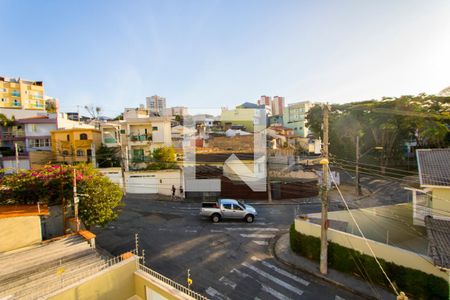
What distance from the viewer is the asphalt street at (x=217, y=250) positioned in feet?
27.4

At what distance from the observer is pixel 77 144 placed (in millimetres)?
26109

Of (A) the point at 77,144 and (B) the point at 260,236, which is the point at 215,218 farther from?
(A) the point at 77,144

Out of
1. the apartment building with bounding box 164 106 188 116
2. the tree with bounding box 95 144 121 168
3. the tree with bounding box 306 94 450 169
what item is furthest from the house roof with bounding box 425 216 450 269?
the apartment building with bounding box 164 106 188 116

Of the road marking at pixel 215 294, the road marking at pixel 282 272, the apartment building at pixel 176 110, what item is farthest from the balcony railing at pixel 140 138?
the apartment building at pixel 176 110

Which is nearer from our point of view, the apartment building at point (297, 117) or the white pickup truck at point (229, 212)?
the white pickup truck at point (229, 212)

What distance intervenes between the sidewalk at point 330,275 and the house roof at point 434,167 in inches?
211

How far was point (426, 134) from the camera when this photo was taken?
81.6 ft

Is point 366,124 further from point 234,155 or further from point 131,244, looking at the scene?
point 131,244

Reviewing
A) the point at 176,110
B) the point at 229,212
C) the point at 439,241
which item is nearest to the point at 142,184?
the point at 229,212

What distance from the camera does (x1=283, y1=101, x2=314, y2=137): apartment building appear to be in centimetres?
6071

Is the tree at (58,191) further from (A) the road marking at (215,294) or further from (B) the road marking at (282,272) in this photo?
(B) the road marking at (282,272)

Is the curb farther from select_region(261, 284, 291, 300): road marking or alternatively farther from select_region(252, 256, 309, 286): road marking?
select_region(261, 284, 291, 300): road marking

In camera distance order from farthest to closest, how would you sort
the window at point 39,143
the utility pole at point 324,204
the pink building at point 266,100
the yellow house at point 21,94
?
the pink building at point 266,100, the yellow house at point 21,94, the window at point 39,143, the utility pole at point 324,204

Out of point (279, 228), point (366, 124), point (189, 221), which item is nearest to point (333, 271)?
point (279, 228)
